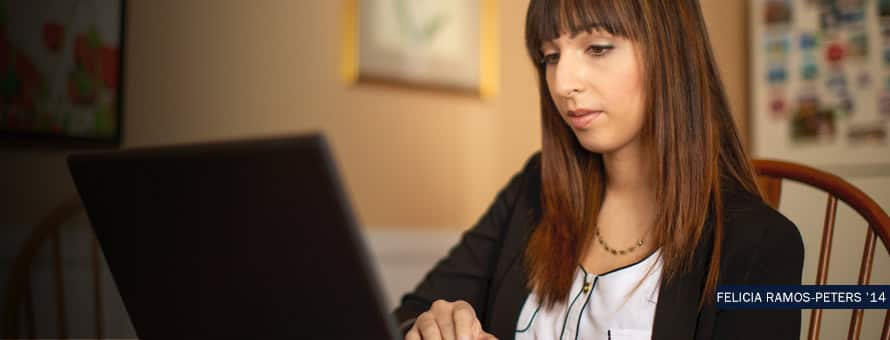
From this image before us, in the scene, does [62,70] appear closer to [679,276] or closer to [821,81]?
[679,276]

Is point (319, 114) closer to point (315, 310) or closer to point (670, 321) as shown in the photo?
point (670, 321)

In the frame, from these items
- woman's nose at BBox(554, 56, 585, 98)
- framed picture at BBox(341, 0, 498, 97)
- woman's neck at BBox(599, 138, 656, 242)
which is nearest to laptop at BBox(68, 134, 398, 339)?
woman's nose at BBox(554, 56, 585, 98)

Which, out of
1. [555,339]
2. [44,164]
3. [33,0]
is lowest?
[555,339]

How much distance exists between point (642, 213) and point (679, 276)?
0.45 feet

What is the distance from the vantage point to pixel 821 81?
1008mm

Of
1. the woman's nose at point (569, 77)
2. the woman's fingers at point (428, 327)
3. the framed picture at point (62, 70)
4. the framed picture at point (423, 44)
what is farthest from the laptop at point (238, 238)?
the framed picture at point (423, 44)

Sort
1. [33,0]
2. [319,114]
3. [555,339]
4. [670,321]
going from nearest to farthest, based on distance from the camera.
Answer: [670,321] < [555,339] < [33,0] < [319,114]

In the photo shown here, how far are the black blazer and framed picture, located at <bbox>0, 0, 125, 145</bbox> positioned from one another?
0.80m

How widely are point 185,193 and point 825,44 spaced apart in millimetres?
919

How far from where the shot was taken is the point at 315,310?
427mm

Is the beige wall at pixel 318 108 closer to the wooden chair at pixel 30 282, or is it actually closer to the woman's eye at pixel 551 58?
the wooden chair at pixel 30 282

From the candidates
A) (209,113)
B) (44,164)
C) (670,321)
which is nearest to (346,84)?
(209,113)

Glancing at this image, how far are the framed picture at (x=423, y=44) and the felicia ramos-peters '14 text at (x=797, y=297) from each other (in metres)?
1.32

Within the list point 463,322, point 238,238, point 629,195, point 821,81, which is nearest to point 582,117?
point 629,195
